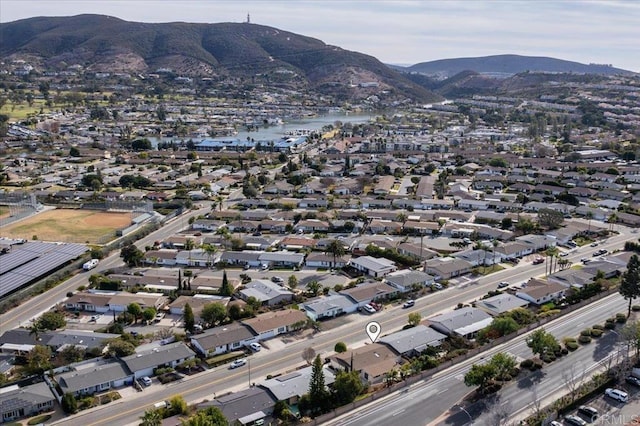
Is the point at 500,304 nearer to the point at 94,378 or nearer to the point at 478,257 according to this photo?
the point at 478,257

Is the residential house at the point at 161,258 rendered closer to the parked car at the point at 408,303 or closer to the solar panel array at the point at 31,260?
the solar panel array at the point at 31,260

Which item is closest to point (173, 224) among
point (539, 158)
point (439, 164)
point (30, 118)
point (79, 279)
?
point (79, 279)

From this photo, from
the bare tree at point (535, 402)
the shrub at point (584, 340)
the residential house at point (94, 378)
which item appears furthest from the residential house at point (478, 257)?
the residential house at point (94, 378)

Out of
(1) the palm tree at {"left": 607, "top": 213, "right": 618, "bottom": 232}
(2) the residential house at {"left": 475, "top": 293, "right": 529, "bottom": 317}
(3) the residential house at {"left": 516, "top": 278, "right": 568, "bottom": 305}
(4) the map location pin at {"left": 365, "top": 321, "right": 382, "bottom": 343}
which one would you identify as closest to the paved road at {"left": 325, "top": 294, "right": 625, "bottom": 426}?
(2) the residential house at {"left": 475, "top": 293, "right": 529, "bottom": 317}

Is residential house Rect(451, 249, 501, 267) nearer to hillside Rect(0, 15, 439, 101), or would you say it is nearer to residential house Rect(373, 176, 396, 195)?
residential house Rect(373, 176, 396, 195)

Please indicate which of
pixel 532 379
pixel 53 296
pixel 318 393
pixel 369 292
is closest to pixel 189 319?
pixel 318 393
